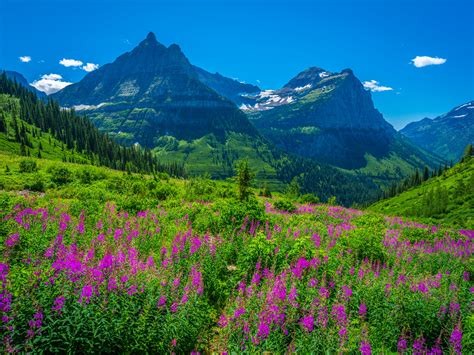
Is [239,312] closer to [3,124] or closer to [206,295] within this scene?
[206,295]

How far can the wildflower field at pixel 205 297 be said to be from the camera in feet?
17.1

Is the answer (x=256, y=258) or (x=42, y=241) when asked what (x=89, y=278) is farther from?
(x=256, y=258)

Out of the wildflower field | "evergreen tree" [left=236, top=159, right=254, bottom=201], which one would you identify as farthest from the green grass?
the wildflower field

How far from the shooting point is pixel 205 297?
7.91 m

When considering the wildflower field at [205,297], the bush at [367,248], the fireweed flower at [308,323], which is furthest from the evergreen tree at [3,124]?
the fireweed flower at [308,323]

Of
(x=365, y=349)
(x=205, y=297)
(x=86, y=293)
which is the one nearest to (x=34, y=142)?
(x=205, y=297)

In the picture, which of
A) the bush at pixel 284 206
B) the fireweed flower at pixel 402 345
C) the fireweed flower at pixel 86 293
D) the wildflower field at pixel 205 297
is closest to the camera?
the wildflower field at pixel 205 297

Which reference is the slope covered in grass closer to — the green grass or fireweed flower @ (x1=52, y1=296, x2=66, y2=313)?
fireweed flower @ (x1=52, y1=296, x2=66, y2=313)

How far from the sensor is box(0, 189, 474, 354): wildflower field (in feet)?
17.1

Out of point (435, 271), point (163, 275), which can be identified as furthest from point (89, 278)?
point (435, 271)

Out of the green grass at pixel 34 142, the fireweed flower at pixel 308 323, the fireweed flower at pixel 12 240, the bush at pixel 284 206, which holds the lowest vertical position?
the bush at pixel 284 206

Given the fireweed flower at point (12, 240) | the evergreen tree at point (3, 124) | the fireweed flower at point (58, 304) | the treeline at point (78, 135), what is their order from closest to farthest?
the fireweed flower at point (58, 304) < the fireweed flower at point (12, 240) < the evergreen tree at point (3, 124) < the treeline at point (78, 135)

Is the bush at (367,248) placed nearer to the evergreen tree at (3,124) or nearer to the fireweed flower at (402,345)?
the fireweed flower at (402,345)

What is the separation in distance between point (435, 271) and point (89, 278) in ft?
47.2
